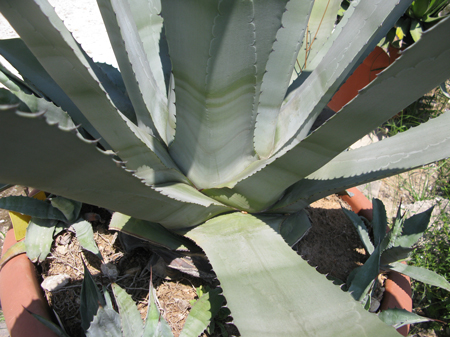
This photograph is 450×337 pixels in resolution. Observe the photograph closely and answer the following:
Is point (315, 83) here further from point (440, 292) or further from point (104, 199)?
point (440, 292)

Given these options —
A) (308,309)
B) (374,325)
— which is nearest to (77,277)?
(308,309)

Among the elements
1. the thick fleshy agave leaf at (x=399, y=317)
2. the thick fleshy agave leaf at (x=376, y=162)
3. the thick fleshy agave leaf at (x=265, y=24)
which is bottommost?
the thick fleshy agave leaf at (x=399, y=317)

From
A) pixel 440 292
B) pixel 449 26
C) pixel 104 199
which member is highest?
pixel 449 26

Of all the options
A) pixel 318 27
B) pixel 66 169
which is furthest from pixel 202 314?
pixel 318 27

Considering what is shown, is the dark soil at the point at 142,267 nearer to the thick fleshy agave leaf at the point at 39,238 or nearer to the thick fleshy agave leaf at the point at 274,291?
the thick fleshy agave leaf at the point at 39,238

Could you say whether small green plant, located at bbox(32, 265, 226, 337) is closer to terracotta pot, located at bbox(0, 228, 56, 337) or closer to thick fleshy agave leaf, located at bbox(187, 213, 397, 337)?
terracotta pot, located at bbox(0, 228, 56, 337)

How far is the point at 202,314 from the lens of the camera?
2.77 ft

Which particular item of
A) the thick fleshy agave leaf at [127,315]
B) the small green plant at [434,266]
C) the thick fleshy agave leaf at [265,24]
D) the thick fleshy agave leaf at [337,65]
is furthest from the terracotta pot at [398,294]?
the thick fleshy agave leaf at [265,24]

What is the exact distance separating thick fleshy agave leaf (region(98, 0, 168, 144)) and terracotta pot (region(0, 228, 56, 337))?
1.94ft

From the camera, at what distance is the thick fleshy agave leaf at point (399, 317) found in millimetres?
868

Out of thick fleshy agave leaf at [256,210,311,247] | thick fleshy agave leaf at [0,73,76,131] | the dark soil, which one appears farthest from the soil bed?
thick fleshy agave leaf at [0,73,76,131]

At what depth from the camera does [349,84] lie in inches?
85.3

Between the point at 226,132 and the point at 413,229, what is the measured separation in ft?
2.53

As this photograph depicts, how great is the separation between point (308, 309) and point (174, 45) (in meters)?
0.55
